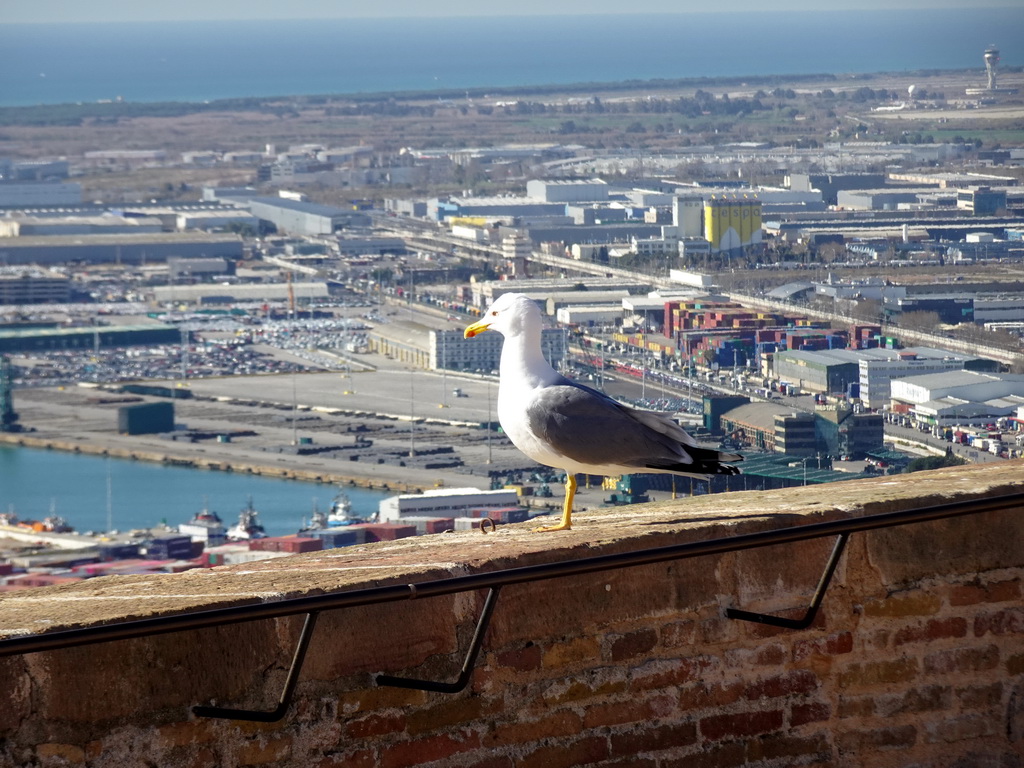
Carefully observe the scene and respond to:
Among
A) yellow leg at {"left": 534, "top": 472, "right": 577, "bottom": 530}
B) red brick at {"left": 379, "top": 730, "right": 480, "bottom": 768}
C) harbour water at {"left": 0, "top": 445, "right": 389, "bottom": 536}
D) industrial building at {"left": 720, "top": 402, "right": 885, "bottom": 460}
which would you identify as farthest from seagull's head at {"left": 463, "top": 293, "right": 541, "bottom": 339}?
harbour water at {"left": 0, "top": 445, "right": 389, "bottom": 536}

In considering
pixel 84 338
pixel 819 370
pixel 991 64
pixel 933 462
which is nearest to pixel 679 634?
pixel 933 462

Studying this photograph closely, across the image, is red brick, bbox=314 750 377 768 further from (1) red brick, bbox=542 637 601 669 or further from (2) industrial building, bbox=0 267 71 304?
(2) industrial building, bbox=0 267 71 304

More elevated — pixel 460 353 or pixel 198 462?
pixel 460 353

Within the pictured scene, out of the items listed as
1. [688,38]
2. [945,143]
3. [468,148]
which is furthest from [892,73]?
[688,38]

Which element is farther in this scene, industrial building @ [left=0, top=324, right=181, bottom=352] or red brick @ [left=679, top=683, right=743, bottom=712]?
industrial building @ [left=0, top=324, right=181, bottom=352]

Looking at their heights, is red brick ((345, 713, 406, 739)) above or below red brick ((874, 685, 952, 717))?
above

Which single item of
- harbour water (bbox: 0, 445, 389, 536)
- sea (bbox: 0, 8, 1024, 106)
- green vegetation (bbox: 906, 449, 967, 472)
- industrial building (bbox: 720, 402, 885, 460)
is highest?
sea (bbox: 0, 8, 1024, 106)

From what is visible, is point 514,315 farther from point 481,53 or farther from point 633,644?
point 481,53

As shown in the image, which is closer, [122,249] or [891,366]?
[891,366]
